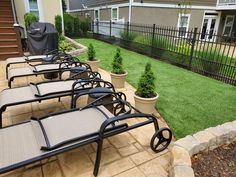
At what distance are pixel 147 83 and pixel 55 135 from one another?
1.83 meters

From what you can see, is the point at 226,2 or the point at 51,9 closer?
the point at 51,9

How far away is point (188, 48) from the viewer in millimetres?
7020

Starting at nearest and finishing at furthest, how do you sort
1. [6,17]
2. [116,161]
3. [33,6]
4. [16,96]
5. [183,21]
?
1. [116,161]
2. [16,96]
3. [33,6]
4. [6,17]
5. [183,21]

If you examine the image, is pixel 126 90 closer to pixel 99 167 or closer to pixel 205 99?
pixel 205 99

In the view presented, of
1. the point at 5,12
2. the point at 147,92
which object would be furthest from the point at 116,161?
the point at 5,12

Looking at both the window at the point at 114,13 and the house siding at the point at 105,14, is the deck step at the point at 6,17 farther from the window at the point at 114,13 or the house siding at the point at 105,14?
the house siding at the point at 105,14

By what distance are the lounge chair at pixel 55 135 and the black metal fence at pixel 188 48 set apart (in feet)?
15.0

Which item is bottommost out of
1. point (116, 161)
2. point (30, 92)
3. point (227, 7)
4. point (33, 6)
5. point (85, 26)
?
point (116, 161)

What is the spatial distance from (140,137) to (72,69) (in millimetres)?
2166

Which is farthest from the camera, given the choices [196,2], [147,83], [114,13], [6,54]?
[196,2]

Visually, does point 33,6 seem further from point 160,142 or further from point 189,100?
point 160,142

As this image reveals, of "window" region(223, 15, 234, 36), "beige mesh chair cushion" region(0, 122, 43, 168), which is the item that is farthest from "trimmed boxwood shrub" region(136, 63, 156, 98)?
"window" region(223, 15, 234, 36)

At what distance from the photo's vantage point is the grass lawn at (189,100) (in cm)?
336

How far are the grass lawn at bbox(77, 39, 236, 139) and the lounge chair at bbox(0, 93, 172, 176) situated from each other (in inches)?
38.4
